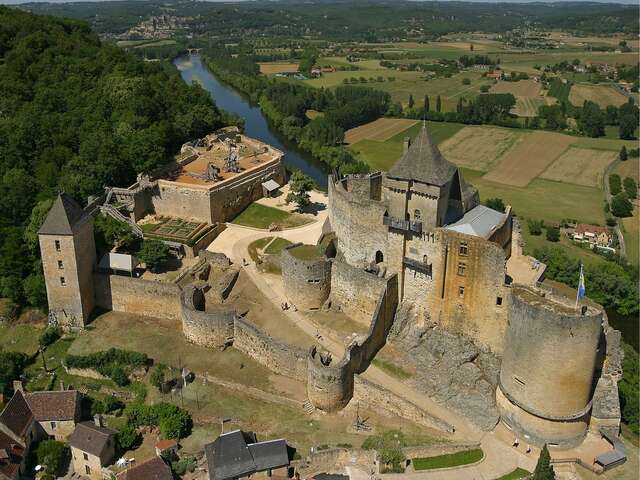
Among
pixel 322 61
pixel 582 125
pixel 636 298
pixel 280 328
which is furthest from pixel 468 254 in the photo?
pixel 322 61

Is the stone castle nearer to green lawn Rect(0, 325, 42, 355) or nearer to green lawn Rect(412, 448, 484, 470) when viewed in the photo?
green lawn Rect(412, 448, 484, 470)

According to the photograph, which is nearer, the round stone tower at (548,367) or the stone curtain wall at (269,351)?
the round stone tower at (548,367)

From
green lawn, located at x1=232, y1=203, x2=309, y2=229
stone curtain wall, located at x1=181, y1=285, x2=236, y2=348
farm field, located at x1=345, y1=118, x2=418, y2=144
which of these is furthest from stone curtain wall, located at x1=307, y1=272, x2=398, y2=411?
farm field, located at x1=345, y1=118, x2=418, y2=144

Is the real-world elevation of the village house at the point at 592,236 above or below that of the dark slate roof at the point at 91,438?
below

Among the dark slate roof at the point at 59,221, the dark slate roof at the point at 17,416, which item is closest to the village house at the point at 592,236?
the dark slate roof at the point at 59,221

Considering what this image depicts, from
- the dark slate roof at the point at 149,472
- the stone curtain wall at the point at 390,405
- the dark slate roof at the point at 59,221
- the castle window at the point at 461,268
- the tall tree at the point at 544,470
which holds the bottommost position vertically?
the dark slate roof at the point at 149,472

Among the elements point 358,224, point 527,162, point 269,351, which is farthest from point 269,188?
point 527,162

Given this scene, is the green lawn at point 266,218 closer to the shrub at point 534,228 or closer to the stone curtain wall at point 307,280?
the stone curtain wall at point 307,280
